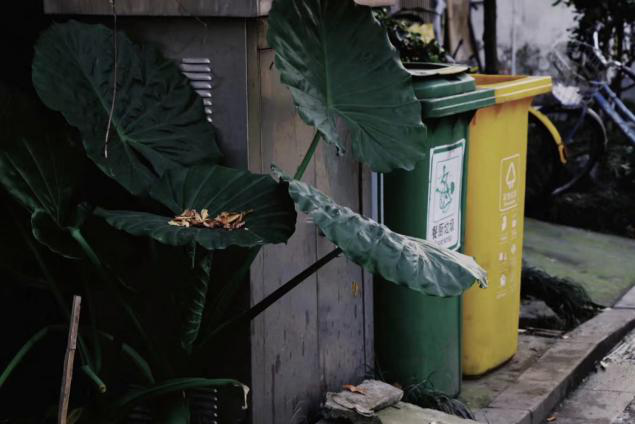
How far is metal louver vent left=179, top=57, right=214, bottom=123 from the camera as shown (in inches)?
140

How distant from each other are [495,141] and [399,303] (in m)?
0.86

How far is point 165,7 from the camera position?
353cm

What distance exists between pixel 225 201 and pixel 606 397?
8.61 feet

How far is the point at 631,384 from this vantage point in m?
5.30

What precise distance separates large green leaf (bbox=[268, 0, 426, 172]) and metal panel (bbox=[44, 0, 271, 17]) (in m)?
0.16

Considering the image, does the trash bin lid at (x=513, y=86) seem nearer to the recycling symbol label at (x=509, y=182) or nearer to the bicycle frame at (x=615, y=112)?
the recycling symbol label at (x=509, y=182)

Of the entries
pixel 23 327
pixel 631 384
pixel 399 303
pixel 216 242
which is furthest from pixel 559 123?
pixel 216 242

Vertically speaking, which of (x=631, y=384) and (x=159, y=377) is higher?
(x=159, y=377)

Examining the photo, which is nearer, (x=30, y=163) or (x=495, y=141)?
(x=30, y=163)

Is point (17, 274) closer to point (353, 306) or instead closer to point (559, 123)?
point (353, 306)

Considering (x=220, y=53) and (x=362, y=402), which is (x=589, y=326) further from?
(x=220, y=53)

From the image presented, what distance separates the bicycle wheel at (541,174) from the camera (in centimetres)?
827

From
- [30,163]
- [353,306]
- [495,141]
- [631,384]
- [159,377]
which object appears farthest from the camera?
[631,384]

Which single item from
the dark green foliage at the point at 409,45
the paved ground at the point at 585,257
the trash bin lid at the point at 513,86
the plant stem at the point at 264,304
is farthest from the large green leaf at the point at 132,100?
the paved ground at the point at 585,257
